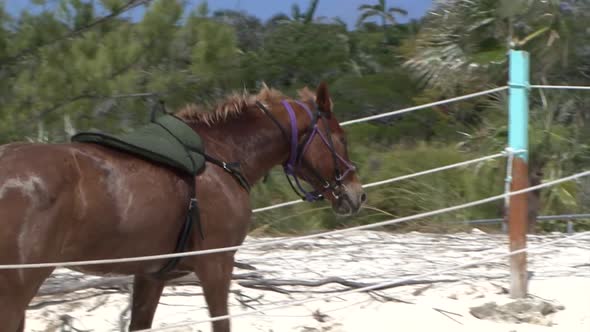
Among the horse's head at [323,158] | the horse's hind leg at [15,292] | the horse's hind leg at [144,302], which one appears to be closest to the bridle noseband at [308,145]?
the horse's head at [323,158]

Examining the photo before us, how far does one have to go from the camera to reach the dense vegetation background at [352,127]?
8.28 m

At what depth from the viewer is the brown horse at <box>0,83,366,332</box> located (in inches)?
155

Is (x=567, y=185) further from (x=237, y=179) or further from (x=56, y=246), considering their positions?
(x=56, y=246)

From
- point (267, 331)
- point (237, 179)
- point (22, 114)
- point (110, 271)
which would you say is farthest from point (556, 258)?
point (22, 114)

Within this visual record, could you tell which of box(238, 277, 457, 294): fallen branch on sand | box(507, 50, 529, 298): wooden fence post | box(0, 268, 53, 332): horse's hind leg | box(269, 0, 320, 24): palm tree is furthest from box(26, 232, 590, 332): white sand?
box(269, 0, 320, 24): palm tree

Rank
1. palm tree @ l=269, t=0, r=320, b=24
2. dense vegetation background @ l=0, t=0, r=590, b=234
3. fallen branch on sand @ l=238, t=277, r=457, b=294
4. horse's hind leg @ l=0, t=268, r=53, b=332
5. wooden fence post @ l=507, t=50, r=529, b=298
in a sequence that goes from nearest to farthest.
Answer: horse's hind leg @ l=0, t=268, r=53, b=332, wooden fence post @ l=507, t=50, r=529, b=298, fallen branch on sand @ l=238, t=277, r=457, b=294, dense vegetation background @ l=0, t=0, r=590, b=234, palm tree @ l=269, t=0, r=320, b=24

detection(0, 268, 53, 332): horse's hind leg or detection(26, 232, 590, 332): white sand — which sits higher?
detection(0, 268, 53, 332): horse's hind leg

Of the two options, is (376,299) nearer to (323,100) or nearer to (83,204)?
(323,100)

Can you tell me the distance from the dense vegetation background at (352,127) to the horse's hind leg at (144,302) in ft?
5.14

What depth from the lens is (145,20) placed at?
8.87 meters

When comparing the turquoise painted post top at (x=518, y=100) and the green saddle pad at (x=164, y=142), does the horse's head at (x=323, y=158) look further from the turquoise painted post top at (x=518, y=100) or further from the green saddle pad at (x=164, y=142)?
the turquoise painted post top at (x=518, y=100)

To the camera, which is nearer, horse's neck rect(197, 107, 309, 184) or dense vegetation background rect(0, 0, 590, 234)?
horse's neck rect(197, 107, 309, 184)

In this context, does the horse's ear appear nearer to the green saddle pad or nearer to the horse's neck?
the horse's neck

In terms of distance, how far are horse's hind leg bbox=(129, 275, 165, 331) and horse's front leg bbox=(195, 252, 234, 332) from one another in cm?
35
